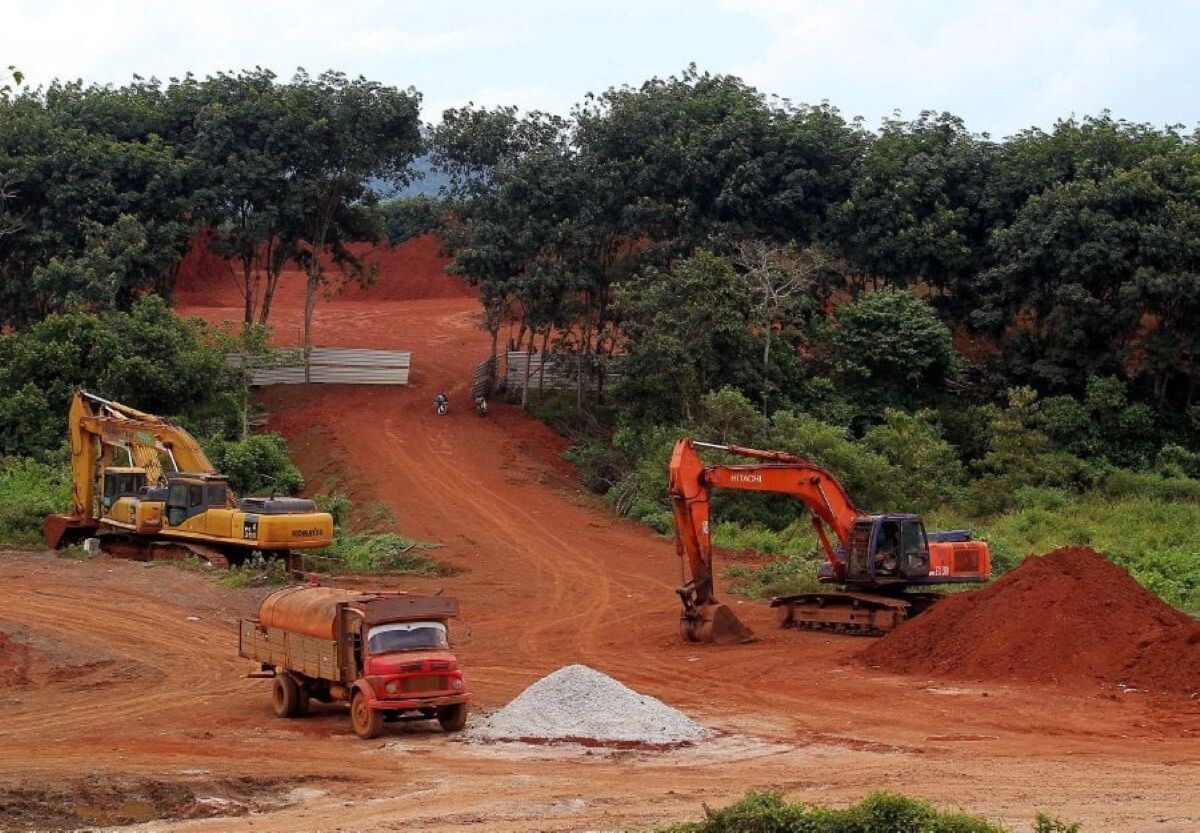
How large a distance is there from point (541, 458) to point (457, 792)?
3267 cm

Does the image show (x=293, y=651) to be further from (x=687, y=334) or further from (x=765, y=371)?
(x=765, y=371)

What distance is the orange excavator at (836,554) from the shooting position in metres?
27.4

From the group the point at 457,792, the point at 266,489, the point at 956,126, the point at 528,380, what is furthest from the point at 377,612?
the point at 956,126

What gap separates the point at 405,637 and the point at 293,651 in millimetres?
2029

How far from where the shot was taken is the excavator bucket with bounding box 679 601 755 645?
2750 centimetres

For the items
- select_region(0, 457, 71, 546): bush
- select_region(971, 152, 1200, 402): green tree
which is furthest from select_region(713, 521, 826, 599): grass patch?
select_region(0, 457, 71, 546): bush

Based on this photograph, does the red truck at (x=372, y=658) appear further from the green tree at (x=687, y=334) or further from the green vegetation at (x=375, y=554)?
the green tree at (x=687, y=334)

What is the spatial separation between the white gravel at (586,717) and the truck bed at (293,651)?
6.85ft

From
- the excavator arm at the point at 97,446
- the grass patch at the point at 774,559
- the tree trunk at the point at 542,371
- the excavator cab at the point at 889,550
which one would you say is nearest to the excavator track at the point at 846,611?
the excavator cab at the point at 889,550

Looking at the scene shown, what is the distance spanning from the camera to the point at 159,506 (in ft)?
117

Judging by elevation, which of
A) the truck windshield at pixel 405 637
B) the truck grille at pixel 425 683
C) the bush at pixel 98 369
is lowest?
the truck grille at pixel 425 683

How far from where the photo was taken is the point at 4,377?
45.8 m

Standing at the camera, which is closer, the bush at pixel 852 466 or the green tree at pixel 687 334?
the bush at pixel 852 466

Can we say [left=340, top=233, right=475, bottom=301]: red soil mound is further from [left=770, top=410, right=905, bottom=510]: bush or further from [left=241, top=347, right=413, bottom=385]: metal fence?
[left=770, top=410, right=905, bottom=510]: bush
